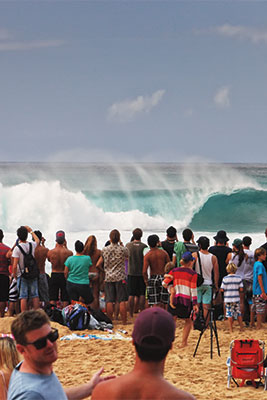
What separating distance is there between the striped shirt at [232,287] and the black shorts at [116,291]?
1.54 meters

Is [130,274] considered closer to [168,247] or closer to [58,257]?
[168,247]

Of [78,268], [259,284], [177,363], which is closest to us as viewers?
[177,363]

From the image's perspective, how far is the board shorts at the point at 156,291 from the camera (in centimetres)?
883

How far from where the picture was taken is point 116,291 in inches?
360

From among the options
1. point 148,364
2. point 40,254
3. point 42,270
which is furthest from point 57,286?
point 148,364

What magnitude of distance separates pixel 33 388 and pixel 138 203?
117ft

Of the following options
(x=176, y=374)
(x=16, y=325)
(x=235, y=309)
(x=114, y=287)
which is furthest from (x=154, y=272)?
(x=16, y=325)

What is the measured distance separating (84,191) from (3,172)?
13.3 metres

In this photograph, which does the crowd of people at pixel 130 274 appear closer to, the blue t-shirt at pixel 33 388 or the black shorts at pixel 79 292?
the black shorts at pixel 79 292

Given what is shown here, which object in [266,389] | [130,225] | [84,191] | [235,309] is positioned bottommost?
[266,389]

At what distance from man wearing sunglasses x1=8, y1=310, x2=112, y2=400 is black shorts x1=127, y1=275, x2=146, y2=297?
21.8 feet

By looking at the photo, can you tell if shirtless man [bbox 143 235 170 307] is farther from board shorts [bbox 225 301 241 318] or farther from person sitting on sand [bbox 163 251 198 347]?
person sitting on sand [bbox 163 251 198 347]

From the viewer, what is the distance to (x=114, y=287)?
9.14 m

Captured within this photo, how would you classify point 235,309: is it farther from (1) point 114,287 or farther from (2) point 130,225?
(2) point 130,225
